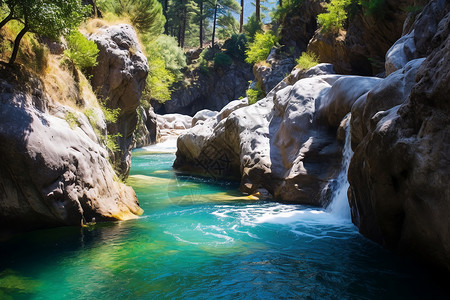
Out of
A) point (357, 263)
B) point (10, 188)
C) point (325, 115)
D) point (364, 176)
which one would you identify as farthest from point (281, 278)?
point (325, 115)

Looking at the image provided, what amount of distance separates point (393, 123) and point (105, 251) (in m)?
5.31

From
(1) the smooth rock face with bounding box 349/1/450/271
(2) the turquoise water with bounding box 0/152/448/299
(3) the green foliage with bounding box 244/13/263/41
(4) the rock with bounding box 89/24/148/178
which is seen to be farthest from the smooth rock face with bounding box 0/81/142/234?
(3) the green foliage with bounding box 244/13/263/41

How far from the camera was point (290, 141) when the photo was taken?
11844 millimetres

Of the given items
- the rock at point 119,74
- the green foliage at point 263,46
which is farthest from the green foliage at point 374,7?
the green foliage at point 263,46

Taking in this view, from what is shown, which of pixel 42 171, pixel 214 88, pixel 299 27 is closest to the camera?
pixel 42 171

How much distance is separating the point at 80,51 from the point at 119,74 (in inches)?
80.0

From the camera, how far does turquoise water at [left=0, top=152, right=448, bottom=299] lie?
5008 millimetres

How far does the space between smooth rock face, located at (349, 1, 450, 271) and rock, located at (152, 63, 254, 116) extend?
41049 millimetres

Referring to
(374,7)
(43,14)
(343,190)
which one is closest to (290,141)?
(343,190)

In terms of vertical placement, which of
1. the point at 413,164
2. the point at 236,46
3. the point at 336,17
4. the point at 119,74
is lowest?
the point at 413,164

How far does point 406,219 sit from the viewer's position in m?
5.56

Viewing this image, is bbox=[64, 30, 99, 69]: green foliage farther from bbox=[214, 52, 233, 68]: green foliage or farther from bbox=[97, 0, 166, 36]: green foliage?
bbox=[214, 52, 233, 68]: green foliage

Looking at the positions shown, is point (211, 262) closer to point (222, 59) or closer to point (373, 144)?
point (373, 144)

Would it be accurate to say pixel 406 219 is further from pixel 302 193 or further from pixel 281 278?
pixel 302 193
